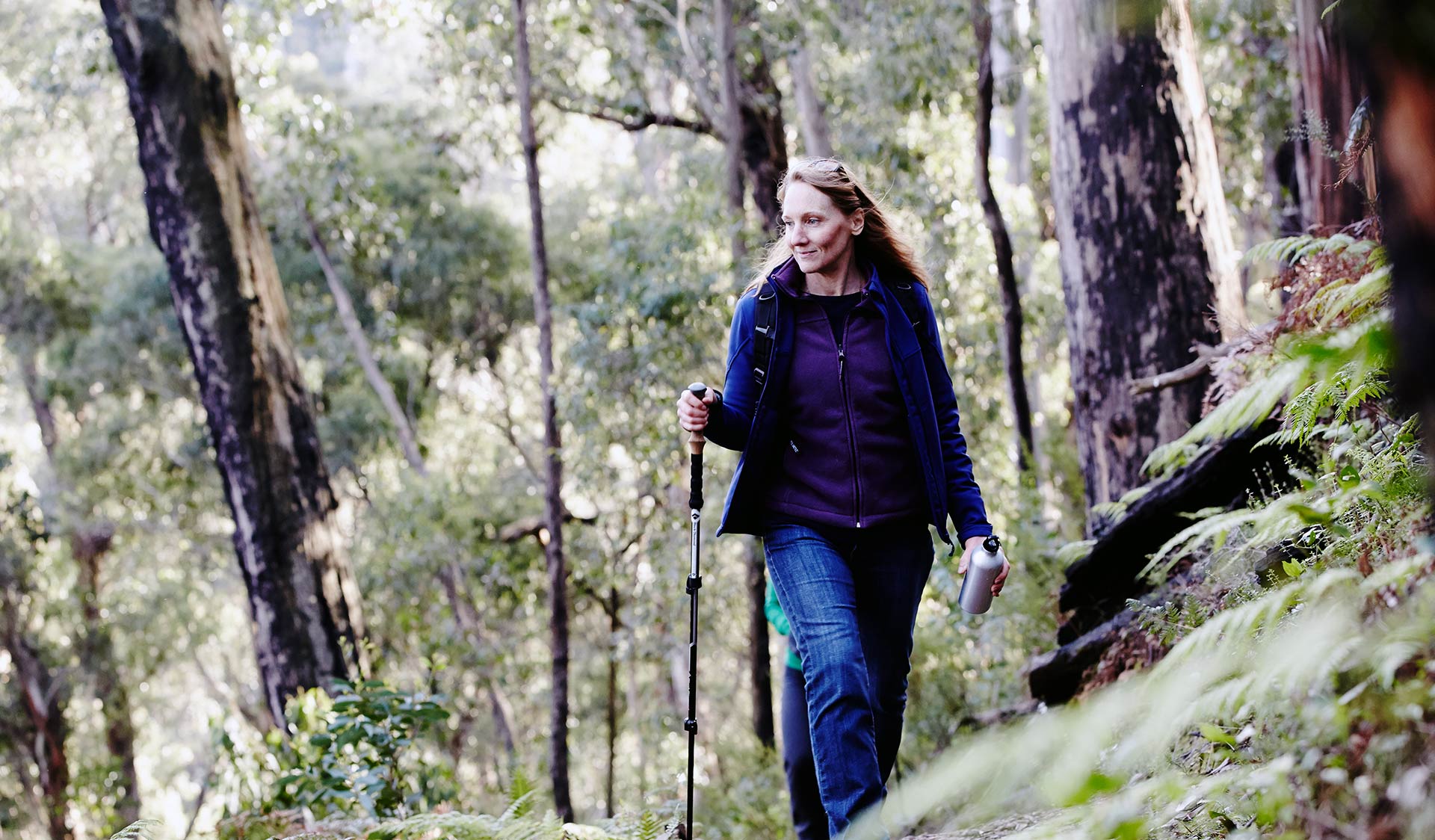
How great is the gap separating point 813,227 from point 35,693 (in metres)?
17.7

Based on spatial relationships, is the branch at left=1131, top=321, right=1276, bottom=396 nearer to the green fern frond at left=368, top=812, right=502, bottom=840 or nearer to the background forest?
the background forest

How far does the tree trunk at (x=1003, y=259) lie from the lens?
355 inches

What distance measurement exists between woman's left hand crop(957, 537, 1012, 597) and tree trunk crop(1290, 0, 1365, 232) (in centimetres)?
241

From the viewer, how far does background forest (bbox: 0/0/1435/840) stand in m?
2.65

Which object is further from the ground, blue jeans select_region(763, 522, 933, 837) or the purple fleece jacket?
the purple fleece jacket

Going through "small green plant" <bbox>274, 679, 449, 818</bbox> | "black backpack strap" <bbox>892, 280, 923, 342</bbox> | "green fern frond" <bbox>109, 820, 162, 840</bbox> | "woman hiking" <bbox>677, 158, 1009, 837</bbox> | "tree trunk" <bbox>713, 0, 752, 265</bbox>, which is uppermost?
"tree trunk" <bbox>713, 0, 752, 265</bbox>

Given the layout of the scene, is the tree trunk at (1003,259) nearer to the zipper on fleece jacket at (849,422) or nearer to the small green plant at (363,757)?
the small green plant at (363,757)

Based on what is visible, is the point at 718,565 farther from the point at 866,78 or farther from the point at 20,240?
the point at 20,240

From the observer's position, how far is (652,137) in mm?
25719

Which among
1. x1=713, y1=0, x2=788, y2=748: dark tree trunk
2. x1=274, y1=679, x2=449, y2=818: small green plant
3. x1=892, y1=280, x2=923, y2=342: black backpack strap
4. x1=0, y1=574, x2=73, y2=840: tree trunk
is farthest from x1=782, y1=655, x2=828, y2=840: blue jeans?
x1=0, y1=574, x2=73, y2=840: tree trunk

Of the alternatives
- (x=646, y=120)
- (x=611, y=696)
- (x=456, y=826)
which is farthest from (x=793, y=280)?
(x=611, y=696)

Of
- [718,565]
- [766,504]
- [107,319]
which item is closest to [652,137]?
[107,319]

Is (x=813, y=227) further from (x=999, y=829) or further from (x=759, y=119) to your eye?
(x=759, y=119)

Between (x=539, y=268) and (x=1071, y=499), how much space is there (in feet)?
15.1
